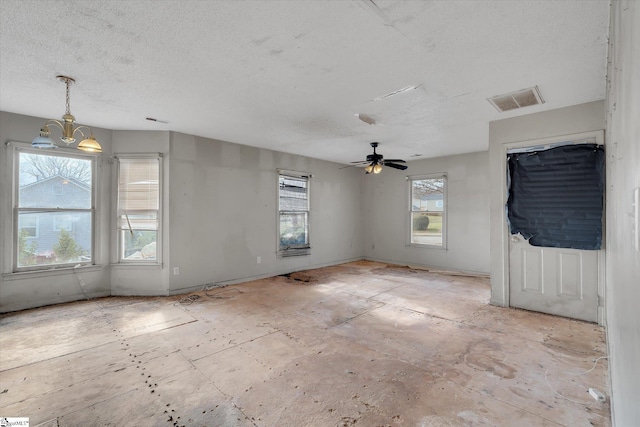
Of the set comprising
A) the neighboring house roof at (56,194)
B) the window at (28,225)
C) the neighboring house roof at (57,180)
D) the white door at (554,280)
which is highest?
the neighboring house roof at (57,180)

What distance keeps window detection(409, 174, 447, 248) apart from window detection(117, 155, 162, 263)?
5.60 meters

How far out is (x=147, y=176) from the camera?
16.1ft

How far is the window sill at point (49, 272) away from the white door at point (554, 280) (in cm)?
618

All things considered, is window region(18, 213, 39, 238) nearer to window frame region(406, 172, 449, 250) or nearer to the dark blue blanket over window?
the dark blue blanket over window

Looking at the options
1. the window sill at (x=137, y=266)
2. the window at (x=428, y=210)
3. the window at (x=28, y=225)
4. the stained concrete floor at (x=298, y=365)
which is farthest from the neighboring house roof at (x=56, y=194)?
the window at (x=428, y=210)

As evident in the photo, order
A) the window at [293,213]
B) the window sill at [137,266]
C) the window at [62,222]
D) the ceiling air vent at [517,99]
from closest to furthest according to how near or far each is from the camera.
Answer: the ceiling air vent at [517,99] → the window at [62,222] → the window sill at [137,266] → the window at [293,213]

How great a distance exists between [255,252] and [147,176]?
7.68ft

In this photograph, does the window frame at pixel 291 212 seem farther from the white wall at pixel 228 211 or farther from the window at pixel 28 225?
the window at pixel 28 225

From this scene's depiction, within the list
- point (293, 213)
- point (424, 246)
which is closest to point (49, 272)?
point (293, 213)

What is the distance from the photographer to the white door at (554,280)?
141 inches

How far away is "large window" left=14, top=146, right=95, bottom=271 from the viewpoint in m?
4.12

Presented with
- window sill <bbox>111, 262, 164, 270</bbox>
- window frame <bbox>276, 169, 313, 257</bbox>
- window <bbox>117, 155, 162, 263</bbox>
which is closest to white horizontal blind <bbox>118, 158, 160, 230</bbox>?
window <bbox>117, 155, 162, 263</bbox>

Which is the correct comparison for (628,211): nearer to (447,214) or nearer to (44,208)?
(44,208)

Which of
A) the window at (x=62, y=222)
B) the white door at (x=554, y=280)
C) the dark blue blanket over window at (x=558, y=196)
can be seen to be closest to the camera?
the dark blue blanket over window at (x=558, y=196)
